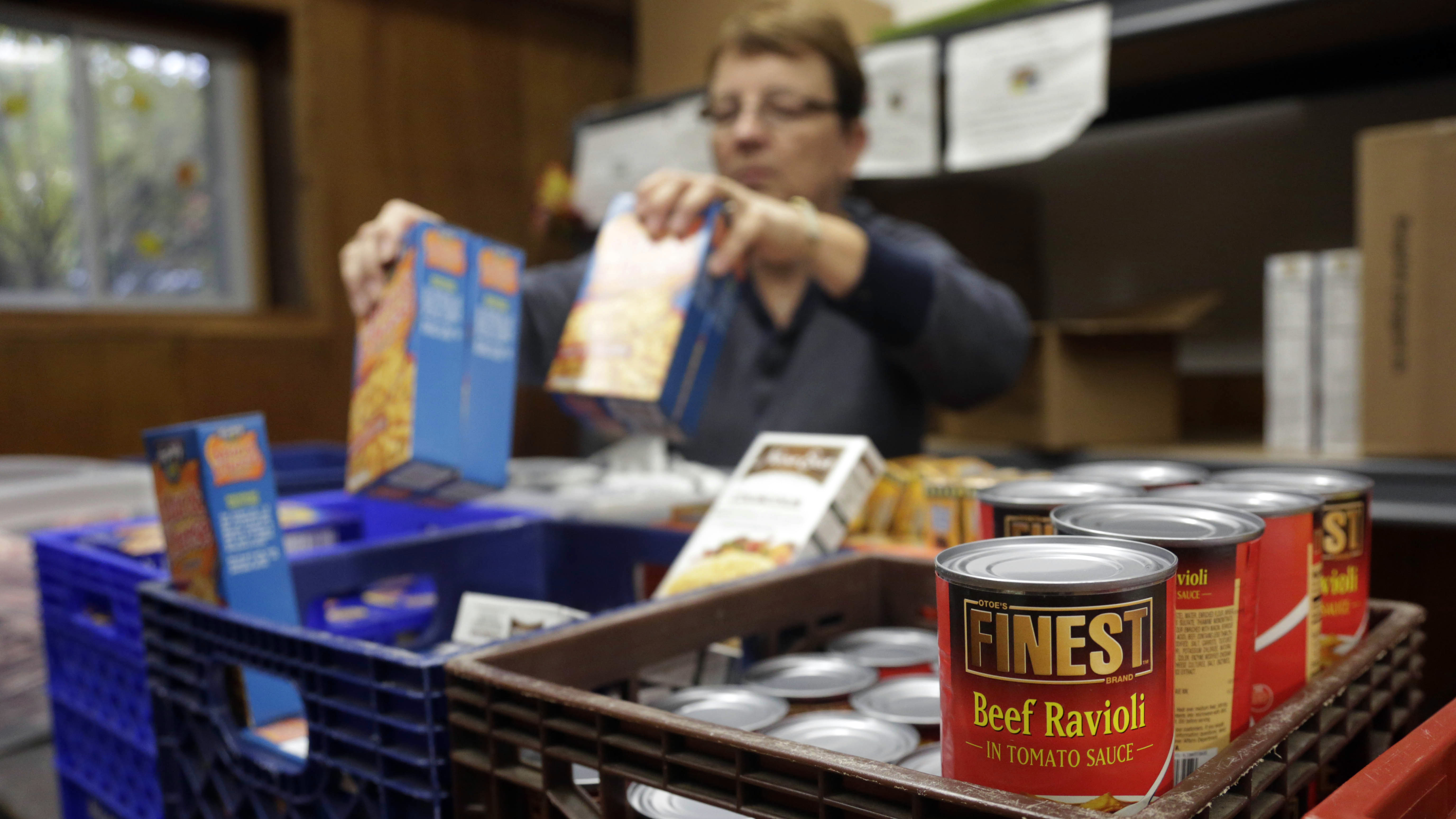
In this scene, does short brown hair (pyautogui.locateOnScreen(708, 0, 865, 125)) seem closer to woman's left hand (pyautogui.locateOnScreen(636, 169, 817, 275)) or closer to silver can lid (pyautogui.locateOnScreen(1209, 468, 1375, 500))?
woman's left hand (pyautogui.locateOnScreen(636, 169, 817, 275))

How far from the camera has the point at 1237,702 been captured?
0.49 m

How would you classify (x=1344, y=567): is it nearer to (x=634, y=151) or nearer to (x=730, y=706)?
(x=730, y=706)

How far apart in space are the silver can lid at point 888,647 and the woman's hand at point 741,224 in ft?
1.30

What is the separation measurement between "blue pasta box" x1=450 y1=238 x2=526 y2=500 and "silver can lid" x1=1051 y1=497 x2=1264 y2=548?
54 cm

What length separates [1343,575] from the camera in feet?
1.97

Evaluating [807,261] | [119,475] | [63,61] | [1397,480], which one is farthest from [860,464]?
[63,61]

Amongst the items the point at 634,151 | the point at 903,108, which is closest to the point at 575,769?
the point at 903,108

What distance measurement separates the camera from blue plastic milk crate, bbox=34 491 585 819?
0.87 meters

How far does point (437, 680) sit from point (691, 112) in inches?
97.8

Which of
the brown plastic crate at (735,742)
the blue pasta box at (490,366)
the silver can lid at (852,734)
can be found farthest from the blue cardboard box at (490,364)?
the silver can lid at (852,734)

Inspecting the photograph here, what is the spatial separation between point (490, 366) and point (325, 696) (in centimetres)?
38

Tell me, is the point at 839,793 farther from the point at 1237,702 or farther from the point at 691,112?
the point at 691,112

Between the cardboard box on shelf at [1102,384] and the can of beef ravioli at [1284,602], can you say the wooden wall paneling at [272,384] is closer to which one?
the cardboard box on shelf at [1102,384]

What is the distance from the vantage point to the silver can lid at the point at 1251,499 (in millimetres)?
520
